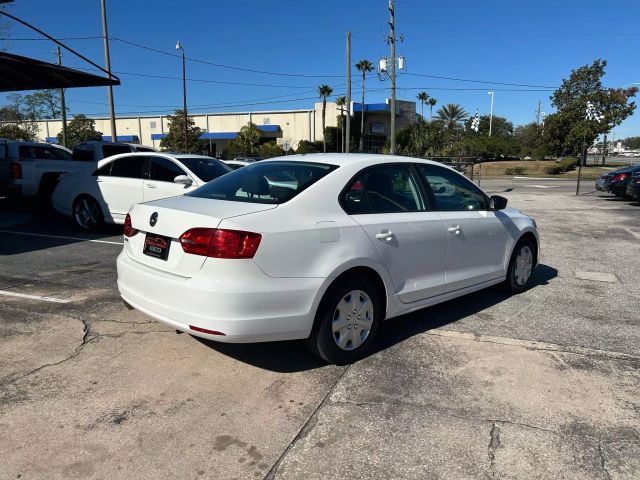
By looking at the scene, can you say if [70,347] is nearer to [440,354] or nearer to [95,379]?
[95,379]

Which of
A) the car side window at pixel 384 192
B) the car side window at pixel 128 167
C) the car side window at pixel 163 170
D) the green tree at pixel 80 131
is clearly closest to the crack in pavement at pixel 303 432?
the car side window at pixel 384 192

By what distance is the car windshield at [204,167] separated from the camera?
9102mm

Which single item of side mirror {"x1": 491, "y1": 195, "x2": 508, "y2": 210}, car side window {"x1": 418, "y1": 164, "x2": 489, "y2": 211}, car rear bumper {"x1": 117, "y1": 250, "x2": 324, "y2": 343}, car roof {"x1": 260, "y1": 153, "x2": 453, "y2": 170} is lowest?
car rear bumper {"x1": 117, "y1": 250, "x2": 324, "y2": 343}

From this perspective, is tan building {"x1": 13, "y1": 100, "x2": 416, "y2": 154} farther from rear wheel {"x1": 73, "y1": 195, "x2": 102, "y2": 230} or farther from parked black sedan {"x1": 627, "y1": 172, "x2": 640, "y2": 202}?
rear wheel {"x1": 73, "y1": 195, "x2": 102, "y2": 230}

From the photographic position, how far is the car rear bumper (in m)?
3.35

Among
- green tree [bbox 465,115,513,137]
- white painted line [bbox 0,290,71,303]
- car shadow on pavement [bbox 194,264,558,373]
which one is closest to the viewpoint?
car shadow on pavement [bbox 194,264,558,373]

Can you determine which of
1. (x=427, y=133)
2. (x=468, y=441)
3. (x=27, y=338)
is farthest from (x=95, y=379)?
(x=427, y=133)

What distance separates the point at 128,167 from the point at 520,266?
6.94 metres

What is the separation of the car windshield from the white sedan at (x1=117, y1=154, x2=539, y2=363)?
4710 mm

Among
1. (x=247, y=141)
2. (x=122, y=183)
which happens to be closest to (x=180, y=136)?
(x=247, y=141)

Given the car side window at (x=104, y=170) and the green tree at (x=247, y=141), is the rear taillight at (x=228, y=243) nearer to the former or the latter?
the car side window at (x=104, y=170)

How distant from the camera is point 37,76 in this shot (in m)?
12.9

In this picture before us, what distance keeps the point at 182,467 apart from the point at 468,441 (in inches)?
63.6

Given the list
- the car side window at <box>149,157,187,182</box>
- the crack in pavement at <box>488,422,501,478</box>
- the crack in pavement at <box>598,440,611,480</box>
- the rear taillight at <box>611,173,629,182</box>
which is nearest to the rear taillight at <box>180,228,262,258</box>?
the crack in pavement at <box>488,422,501,478</box>
